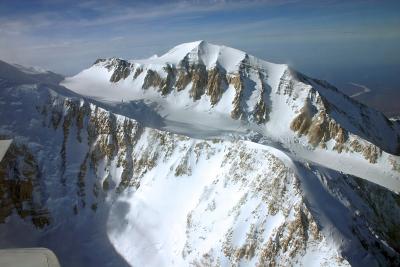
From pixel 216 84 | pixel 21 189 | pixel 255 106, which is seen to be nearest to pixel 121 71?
pixel 216 84

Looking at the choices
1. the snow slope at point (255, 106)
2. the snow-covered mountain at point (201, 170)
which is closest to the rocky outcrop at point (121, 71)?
the snow slope at point (255, 106)

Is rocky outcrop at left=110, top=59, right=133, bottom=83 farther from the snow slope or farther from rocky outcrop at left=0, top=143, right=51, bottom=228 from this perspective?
rocky outcrop at left=0, top=143, right=51, bottom=228

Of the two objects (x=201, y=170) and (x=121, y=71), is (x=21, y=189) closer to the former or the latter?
(x=201, y=170)

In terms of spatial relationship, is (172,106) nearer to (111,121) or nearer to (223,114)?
(223,114)

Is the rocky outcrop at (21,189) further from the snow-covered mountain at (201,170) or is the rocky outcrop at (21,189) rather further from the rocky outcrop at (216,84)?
the rocky outcrop at (216,84)

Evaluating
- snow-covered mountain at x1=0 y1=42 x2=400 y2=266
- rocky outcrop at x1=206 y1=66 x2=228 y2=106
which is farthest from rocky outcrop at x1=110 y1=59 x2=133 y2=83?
rocky outcrop at x1=206 y1=66 x2=228 y2=106
